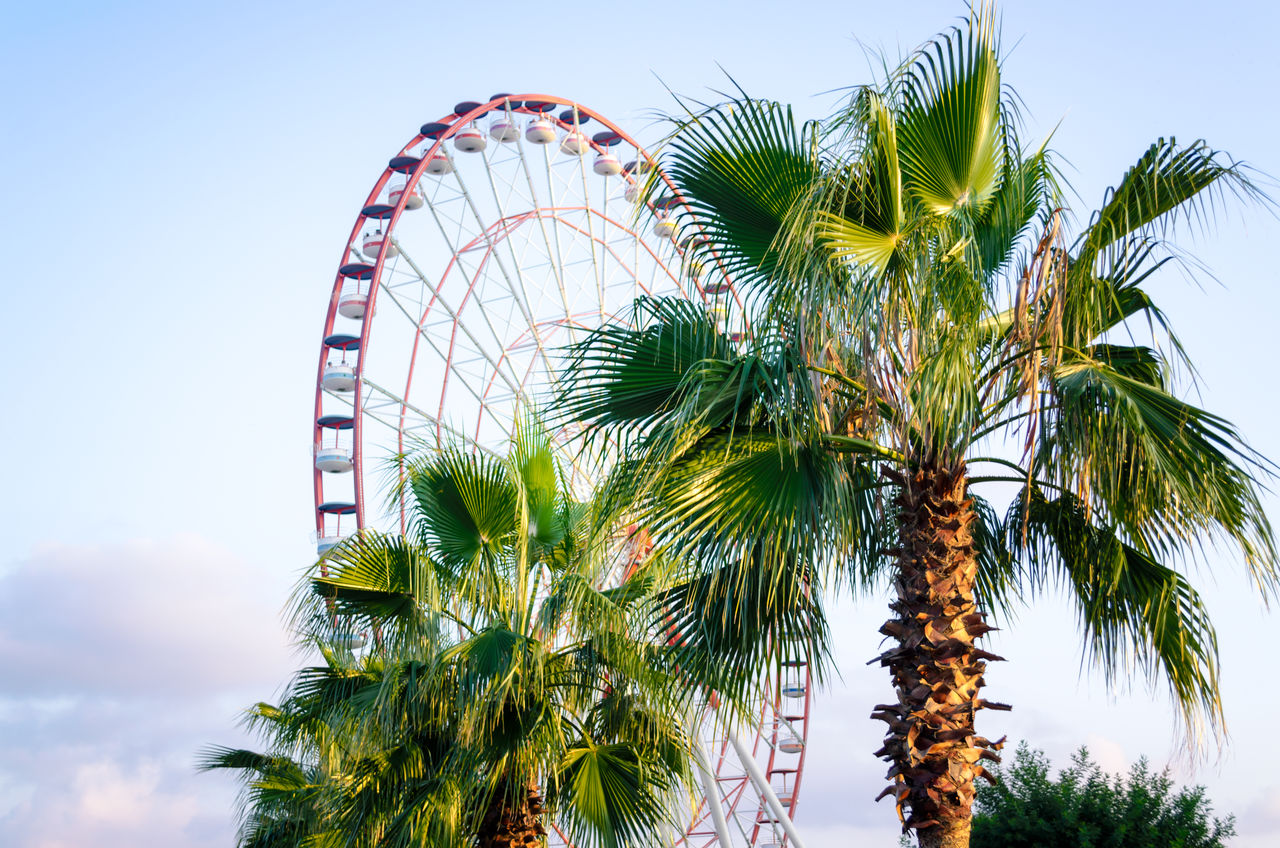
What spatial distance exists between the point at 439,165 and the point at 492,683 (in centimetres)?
1438

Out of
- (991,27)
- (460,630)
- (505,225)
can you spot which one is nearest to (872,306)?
(991,27)

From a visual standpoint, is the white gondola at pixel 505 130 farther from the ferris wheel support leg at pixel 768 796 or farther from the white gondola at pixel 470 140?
the ferris wheel support leg at pixel 768 796

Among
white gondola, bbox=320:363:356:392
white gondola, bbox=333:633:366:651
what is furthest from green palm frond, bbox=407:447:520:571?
white gondola, bbox=320:363:356:392

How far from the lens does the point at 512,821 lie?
943cm

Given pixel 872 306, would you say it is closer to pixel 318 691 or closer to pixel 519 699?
pixel 519 699

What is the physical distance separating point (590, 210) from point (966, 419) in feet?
53.3

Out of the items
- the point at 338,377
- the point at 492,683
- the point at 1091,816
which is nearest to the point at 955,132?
the point at 492,683

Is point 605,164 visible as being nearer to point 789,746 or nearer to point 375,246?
point 375,246

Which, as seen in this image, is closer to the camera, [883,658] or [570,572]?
[883,658]

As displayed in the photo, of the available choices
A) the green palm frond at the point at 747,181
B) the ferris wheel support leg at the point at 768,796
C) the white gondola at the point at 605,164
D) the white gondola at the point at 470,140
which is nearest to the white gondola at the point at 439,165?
the white gondola at the point at 470,140

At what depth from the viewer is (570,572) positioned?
8.70 metres

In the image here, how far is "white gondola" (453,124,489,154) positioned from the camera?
21.7 m

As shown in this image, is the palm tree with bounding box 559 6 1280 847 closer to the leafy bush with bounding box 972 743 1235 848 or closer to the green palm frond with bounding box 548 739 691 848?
the green palm frond with bounding box 548 739 691 848

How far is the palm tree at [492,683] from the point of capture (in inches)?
359
